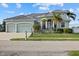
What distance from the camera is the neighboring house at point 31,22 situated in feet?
33.7

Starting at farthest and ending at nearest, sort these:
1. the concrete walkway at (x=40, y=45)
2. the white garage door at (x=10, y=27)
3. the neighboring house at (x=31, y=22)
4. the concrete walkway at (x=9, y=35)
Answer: the concrete walkway at (x=9, y=35)
the white garage door at (x=10, y=27)
the neighboring house at (x=31, y=22)
the concrete walkway at (x=40, y=45)

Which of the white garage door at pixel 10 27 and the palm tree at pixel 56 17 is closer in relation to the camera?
the white garage door at pixel 10 27

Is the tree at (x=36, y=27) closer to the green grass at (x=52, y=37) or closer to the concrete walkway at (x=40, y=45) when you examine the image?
the green grass at (x=52, y=37)

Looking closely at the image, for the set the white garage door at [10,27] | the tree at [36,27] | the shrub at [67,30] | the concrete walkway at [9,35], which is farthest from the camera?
the concrete walkway at [9,35]

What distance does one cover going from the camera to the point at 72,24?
9.73m

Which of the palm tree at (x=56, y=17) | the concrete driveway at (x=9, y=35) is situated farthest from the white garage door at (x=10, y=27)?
the palm tree at (x=56, y=17)

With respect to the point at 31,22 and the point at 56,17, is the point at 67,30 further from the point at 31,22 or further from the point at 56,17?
the point at 31,22

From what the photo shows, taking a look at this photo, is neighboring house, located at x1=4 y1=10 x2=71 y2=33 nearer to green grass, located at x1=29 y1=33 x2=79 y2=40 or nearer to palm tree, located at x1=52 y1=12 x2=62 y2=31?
palm tree, located at x1=52 y1=12 x2=62 y2=31

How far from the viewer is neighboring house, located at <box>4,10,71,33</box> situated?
10.3 meters

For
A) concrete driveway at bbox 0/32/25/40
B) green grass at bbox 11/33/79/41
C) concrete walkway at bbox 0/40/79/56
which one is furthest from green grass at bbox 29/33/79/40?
concrete driveway at bbox 0/32/25/40

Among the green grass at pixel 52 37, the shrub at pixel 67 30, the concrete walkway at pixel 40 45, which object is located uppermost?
the shrub at pixel 67 30

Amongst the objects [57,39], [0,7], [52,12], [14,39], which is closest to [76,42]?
[57,39]

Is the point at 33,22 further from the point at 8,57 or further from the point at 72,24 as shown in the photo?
the point at 8,57

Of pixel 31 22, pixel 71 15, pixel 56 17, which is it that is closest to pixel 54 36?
pixel 56 17
